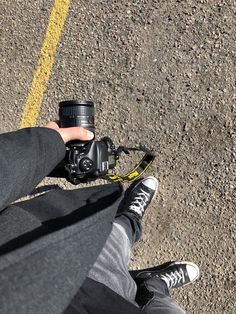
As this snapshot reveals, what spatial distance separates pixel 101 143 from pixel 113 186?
0.43 metres

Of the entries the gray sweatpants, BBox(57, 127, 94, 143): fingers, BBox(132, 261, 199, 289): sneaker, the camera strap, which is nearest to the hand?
BBox(57, 127, 94, 143): fingers

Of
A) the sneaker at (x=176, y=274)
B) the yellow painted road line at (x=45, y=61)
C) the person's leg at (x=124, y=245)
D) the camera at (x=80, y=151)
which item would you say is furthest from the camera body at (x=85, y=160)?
the yellow painted road line at (x=45, y=61)

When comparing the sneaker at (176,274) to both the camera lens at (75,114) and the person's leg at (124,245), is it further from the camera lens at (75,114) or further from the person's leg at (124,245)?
the camera lens at (75,114)

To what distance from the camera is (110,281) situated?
→ 169cm

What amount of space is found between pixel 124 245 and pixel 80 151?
0.47 metres

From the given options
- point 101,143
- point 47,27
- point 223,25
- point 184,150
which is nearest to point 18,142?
point 101,143

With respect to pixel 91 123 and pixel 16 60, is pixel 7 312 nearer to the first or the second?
pixel 91 123

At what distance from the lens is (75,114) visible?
191cm

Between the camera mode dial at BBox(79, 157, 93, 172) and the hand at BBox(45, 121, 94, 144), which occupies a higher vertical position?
the hand at BBox(45, 121, 94, 144)

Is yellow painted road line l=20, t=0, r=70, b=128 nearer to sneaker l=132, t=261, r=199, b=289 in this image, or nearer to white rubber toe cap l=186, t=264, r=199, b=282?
sneaker l=132, t=261, r=199, b=289

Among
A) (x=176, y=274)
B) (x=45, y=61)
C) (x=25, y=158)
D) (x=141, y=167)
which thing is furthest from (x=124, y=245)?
(x=45, y=61)

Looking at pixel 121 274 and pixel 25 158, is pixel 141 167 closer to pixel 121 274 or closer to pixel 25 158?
pixel 121 274

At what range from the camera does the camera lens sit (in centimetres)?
190

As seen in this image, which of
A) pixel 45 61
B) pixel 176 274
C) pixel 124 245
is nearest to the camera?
pixel 124 245
